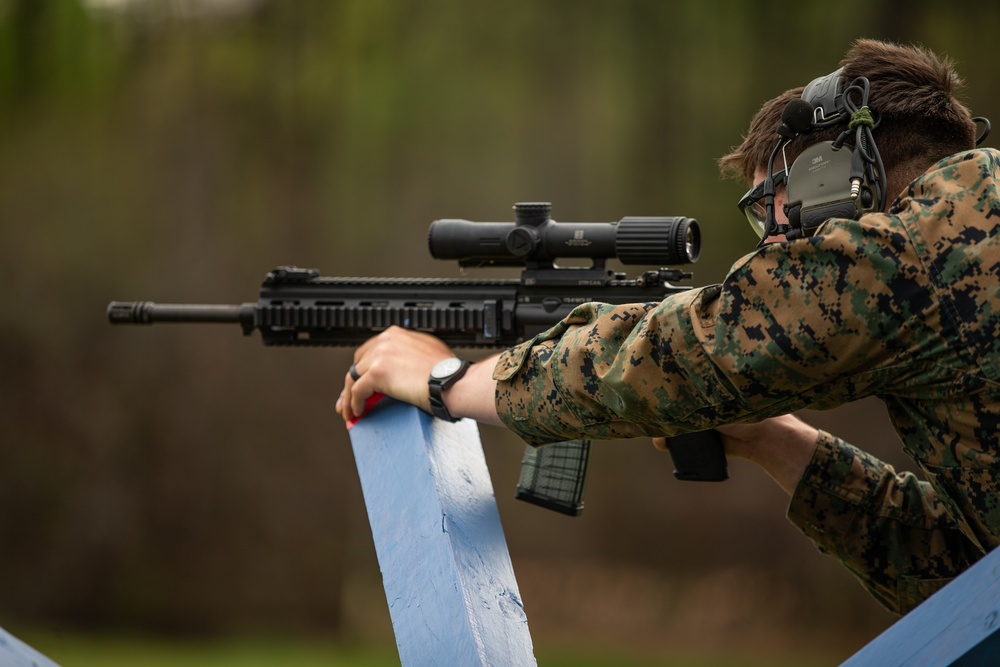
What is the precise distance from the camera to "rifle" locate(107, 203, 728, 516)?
1.94 metres

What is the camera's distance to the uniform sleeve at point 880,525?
1.74 metres

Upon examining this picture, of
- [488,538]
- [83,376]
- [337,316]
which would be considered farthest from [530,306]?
[83,376]

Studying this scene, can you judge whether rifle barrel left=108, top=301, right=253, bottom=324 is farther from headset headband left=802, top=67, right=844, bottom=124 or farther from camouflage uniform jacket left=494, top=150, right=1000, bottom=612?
headset headband left=802, top=67, right=844, bottom=124

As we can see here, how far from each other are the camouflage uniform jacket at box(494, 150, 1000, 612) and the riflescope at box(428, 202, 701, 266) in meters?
0.49

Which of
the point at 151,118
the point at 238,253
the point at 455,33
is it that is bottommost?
the point at 238,253

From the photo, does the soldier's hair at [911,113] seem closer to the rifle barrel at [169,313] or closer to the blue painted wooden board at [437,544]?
the blue painted wooden board at [437,544]

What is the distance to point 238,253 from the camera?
491 centimetres

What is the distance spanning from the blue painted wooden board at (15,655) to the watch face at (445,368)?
71 cm

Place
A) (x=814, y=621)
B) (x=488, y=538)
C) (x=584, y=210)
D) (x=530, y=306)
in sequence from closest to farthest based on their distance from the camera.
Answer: (x=488, y=538), (x=530, y=306), (x=814, y=621), (x=584, y=210)

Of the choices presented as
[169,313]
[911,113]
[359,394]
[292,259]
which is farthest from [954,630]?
[292,259]

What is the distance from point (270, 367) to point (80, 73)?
1.80 meters

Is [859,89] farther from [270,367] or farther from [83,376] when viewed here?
[83,376]

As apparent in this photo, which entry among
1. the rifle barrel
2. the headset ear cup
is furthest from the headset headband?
the rifle barrel

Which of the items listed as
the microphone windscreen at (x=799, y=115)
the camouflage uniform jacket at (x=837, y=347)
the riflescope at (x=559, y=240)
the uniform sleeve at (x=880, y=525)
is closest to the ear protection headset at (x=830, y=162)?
the microphone windscreen at (x=799, y=115)
